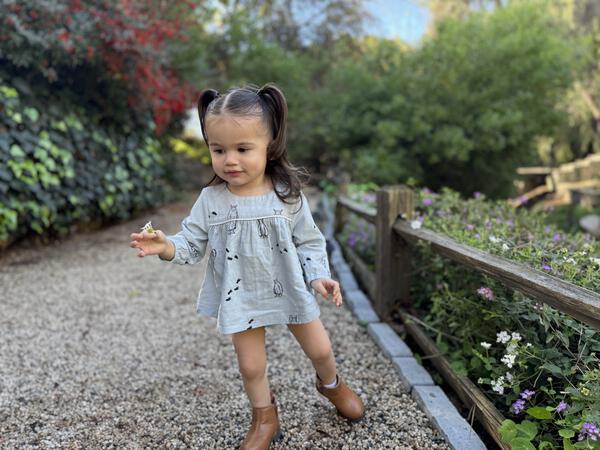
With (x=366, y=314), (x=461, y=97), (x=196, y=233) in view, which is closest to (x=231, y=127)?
(x=196, y=233)

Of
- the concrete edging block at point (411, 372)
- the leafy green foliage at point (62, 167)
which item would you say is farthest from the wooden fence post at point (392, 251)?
the leafy green foliage at point (62, 167)

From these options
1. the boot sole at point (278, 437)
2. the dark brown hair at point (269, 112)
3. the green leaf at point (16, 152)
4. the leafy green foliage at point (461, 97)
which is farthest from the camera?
the leafy green foliage at point (461, 97)

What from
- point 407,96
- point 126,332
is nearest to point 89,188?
point 126,332

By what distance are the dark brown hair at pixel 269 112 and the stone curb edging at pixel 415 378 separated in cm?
103

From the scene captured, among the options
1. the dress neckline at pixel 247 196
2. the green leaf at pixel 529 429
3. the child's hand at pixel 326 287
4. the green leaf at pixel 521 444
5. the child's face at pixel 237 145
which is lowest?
the green leaf at pixel 521 444

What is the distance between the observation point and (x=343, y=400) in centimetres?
192

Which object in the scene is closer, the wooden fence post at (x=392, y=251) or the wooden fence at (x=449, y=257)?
the wooden fence at (x=449, y=257)

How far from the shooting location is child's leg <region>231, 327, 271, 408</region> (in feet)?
5.62

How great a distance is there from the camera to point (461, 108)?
8.54 meters

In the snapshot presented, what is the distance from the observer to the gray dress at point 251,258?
166cm

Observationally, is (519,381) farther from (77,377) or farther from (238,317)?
(77,377)

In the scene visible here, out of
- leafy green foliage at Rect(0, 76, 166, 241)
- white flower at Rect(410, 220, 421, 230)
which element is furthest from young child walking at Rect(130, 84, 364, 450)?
leafy green foliage at Rect(0, 76, 166, 241)

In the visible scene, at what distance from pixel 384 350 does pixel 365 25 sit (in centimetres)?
1234

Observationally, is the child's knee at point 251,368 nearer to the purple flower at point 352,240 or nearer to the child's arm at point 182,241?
the child's arm at point 182,241
